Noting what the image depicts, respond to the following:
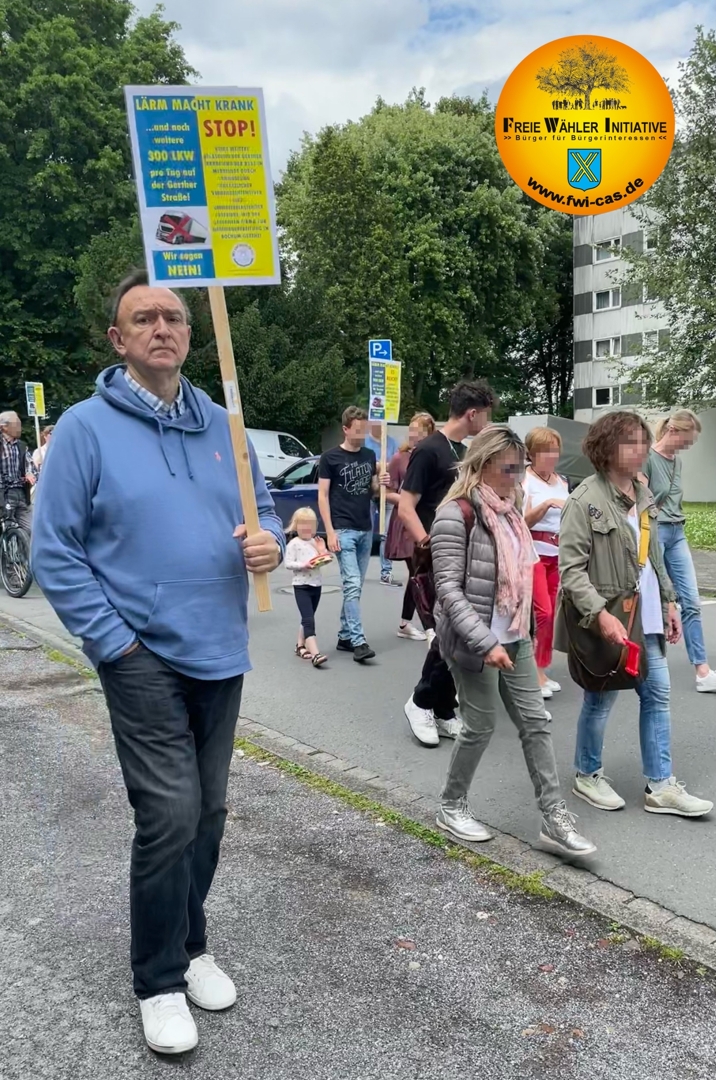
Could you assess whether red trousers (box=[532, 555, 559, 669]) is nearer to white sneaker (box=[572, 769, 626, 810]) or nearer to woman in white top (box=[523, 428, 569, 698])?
woman in white top (box=[523, 428, 569, 698])

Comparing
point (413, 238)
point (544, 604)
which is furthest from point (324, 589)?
point (413, 238)

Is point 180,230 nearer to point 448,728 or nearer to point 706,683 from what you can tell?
point 448,728

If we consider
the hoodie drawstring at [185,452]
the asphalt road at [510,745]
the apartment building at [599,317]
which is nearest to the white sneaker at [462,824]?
the asphalt road at [510,745]

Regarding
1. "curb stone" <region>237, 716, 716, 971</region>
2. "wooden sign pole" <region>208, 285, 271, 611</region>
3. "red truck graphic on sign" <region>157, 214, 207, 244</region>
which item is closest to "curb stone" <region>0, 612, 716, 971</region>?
"curb stone" <region>237, 716, 716, 971</region>

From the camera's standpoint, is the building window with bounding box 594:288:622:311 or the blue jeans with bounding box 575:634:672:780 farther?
the building window with bounding box 594:288:622:311

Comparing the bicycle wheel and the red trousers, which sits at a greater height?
the red trousers

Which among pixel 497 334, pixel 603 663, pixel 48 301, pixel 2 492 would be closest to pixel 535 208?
pixel 497 334

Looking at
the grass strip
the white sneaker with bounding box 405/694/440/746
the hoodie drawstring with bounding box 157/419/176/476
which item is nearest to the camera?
the hoodie drawstring with bounding box 157/419/176/476

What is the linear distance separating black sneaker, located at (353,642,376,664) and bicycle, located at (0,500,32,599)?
16.0 ft

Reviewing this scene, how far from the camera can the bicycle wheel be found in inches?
423

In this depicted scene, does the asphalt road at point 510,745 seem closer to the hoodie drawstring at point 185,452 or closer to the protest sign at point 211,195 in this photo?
the protest sign at point 211,195

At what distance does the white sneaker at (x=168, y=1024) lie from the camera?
258cm

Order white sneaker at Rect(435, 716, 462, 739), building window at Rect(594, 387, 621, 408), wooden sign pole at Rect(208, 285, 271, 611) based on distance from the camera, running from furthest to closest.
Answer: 1. building window at Rect(594, 387, 621, 408)
2. white sneaker at Rect(435, 716, 462, 739)
3. wooden sign pole at Rect(208, 285, 271, 611)

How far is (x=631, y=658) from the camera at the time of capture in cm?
404
